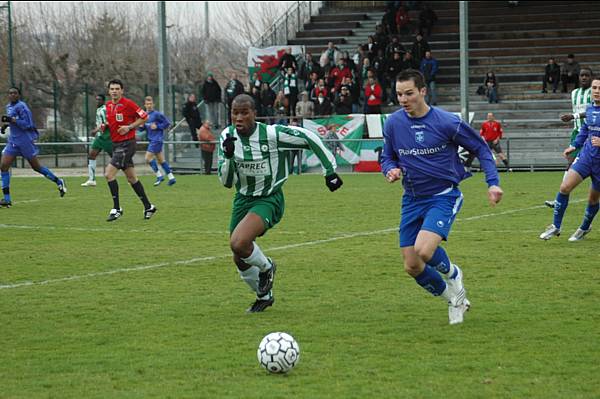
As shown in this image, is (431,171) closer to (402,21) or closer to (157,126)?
(157,126)

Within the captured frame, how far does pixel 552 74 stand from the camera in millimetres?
34875

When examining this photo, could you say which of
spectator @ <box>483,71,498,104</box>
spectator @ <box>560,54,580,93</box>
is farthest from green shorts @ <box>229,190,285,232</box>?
spectator @ <box>483,71,498,104</box>

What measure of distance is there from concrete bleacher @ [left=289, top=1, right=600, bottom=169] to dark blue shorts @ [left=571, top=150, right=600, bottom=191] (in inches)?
760

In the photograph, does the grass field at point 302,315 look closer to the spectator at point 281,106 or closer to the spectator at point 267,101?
the spectator at point 281,106

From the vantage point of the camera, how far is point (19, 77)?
1999 inches

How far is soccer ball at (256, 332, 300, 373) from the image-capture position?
6.44 meters

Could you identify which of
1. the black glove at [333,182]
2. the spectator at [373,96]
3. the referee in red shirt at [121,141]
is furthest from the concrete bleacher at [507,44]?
the black glove at [333,182]

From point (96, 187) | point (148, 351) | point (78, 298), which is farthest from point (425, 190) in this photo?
point (96, 187)

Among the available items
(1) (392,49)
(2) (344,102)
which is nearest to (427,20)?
(1) (392,49)

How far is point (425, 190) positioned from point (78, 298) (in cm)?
337

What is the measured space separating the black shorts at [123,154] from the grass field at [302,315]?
1058mm

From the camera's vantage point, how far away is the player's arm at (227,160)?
28.0ft

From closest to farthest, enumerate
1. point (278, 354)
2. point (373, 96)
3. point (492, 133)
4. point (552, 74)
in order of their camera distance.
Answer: point (278, 354) → point (492, 133) → point (373, 96) → point (552, 74)

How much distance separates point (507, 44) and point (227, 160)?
3157cm
